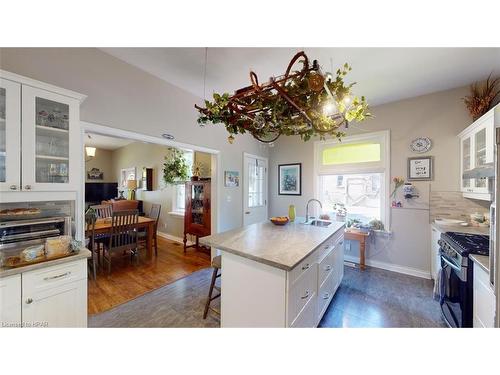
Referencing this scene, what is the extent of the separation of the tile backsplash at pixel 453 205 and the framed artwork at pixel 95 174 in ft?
27.8

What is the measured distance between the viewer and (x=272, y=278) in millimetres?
1212

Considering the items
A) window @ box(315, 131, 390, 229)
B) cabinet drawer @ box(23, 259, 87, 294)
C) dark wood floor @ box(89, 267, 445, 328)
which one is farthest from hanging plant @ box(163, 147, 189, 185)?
cabinet drawer @ box(23, 259, 87, 294)

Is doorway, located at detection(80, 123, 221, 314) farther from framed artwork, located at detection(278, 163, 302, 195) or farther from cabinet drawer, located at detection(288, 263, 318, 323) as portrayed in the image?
cabinet drawer, located at detection(288, 263, 318, 323)

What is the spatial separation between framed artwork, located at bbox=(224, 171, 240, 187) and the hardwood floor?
144cm

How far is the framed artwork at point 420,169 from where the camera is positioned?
8.83 feet

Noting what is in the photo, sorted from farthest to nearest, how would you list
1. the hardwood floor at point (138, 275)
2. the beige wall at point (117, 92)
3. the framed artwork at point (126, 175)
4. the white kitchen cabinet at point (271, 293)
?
1. the framed artwork at point (126, 175)
2. the hardwood floor at point (138, 275)
3. the beige wall at point (117, 92)
4. the white kitchen cabinet at point (271, 293)

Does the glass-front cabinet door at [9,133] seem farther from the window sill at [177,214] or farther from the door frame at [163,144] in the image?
the window sill at [177,214]

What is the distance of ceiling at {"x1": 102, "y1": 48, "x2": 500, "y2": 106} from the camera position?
5.99ft

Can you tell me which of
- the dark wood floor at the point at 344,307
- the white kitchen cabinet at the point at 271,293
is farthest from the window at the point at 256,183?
the white kitchen cabinet at the point at 271,293

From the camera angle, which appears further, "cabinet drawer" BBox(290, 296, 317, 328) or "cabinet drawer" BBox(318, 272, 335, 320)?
"cabinet drawer" BBox(318, 272, 335, 320)

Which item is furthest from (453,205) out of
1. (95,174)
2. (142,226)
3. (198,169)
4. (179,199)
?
(95,174)
